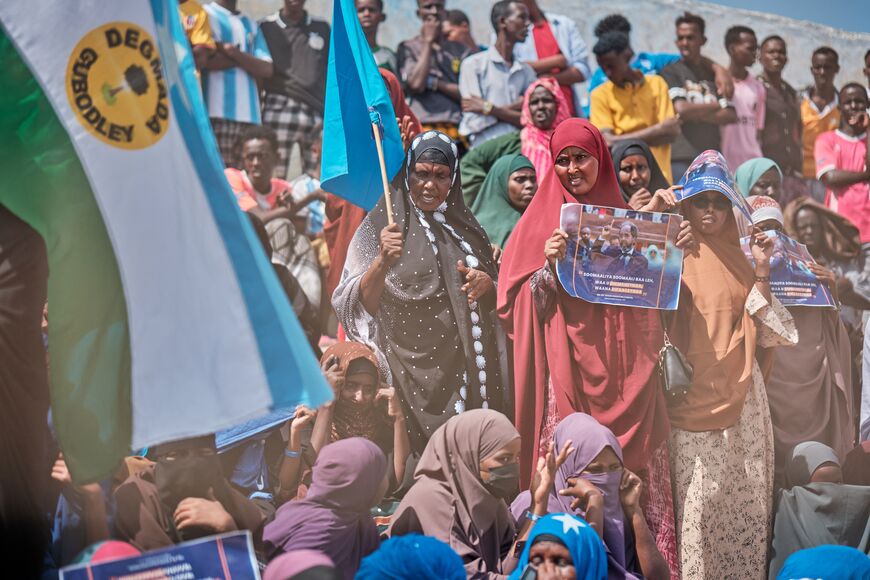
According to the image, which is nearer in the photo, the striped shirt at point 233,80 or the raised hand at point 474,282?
the raised hand at point 474,282

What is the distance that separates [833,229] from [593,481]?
3.22 meters

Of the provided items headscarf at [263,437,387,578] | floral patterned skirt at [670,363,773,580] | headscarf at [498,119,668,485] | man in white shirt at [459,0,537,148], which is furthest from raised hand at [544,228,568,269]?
man in white shirt at [459,0,537,148]

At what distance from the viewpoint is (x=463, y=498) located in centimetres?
397

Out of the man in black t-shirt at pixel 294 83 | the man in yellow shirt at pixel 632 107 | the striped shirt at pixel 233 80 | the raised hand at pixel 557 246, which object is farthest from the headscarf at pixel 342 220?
the man in yellow shirt at pixel 632 107

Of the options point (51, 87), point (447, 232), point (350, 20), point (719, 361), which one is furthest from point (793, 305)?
point (51, 87)

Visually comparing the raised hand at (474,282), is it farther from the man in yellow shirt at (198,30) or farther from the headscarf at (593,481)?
the man in yellow shirt at (198,30)

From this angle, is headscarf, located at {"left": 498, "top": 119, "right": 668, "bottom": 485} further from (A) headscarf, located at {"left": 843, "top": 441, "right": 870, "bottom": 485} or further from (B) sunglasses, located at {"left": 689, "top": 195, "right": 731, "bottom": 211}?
(A) headscarf, located at {"left": 843, "top": 441, "right": 870, "bottom": 485}

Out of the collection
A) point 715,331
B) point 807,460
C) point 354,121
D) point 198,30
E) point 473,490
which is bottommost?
point 807,460

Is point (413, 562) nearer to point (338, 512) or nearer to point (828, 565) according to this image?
point (338, 512)

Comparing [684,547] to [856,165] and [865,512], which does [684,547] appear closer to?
[865,512]

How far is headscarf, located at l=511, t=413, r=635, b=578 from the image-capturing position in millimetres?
4039

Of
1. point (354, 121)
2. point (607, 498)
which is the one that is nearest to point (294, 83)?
point (354, 121)

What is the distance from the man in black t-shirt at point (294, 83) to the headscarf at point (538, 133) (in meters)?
1.20

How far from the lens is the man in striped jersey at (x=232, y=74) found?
657cm
